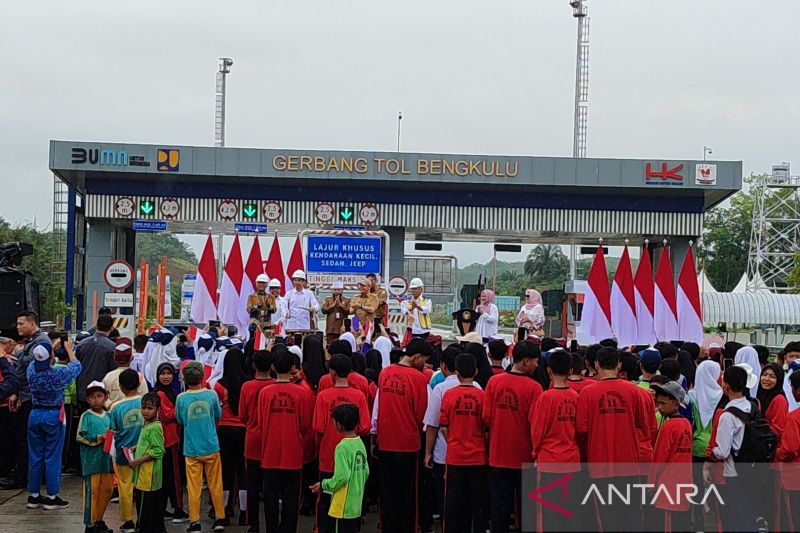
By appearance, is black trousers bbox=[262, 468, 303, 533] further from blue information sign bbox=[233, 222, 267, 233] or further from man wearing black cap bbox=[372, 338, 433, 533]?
blue information sign bbox=[233, 222, 267, 233]

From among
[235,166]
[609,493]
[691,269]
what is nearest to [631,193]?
[235,166]

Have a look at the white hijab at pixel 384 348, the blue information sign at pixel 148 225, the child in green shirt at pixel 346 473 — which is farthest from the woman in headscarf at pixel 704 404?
the blue information sign at pixel 148 225

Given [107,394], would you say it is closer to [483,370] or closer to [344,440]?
[344,440]

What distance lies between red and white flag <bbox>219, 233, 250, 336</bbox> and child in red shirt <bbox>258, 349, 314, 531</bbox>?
9.29 m

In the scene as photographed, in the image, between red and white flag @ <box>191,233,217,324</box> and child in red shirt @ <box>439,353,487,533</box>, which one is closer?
child in red shirt @ <box>439,353,487,533</box>

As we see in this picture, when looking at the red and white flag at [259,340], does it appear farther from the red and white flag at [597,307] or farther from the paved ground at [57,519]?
the red and white flag at [597,307]

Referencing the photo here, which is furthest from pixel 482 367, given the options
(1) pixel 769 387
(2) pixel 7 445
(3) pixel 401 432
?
(2) pixel 7 445

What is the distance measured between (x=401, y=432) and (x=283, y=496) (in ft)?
3.84

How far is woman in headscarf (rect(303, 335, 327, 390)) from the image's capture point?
33.0 ft

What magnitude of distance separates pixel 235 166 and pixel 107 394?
19.9m

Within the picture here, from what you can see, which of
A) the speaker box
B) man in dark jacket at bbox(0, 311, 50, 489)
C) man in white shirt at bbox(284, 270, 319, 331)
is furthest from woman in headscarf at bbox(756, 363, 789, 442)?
the speaker box

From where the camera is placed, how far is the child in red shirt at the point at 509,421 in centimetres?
779

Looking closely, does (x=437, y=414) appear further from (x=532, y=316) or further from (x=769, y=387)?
(x=532, y=316)

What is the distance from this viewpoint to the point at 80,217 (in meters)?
30.9
